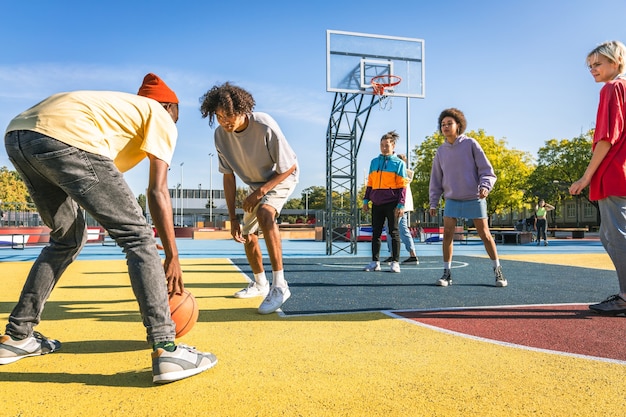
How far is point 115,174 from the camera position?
2.59m

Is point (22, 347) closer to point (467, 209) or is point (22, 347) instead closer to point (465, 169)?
point (467, 209)

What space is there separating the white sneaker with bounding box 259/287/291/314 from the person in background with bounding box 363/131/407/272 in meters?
4.15

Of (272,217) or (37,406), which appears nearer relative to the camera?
(37,406)

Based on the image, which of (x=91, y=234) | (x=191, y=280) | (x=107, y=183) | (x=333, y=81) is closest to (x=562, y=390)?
(x=107, y=183)

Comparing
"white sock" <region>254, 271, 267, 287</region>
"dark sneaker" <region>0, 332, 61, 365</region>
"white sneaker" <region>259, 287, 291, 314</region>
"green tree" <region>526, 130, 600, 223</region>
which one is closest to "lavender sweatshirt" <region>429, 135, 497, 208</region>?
"white sock" <region>254, 271, 267, 287</region>

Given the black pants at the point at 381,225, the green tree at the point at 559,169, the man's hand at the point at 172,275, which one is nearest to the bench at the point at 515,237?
the black pants at the point at 381,225

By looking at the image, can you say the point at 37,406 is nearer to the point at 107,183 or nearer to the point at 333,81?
the point at 107,183

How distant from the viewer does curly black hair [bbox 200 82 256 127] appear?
4.06 meters

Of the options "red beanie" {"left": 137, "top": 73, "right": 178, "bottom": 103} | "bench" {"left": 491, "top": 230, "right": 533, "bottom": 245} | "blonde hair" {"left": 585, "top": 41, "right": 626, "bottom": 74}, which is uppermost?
"blonde hair" {"left": 585, "top": 41, "right": 626, "bottom": 74}

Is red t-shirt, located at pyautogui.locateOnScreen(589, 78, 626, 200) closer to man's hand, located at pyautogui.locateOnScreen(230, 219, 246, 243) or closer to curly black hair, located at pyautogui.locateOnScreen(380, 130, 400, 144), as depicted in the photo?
man's hand, located at pyautogui.locateOnScreen(230, 219, 246, 243)

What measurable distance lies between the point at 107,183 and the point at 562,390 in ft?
8.00

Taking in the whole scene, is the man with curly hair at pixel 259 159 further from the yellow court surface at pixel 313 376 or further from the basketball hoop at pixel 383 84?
the basketball hoop at pixel 383 84

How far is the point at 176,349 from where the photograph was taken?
256 cm

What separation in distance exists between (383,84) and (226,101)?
40.7ft
